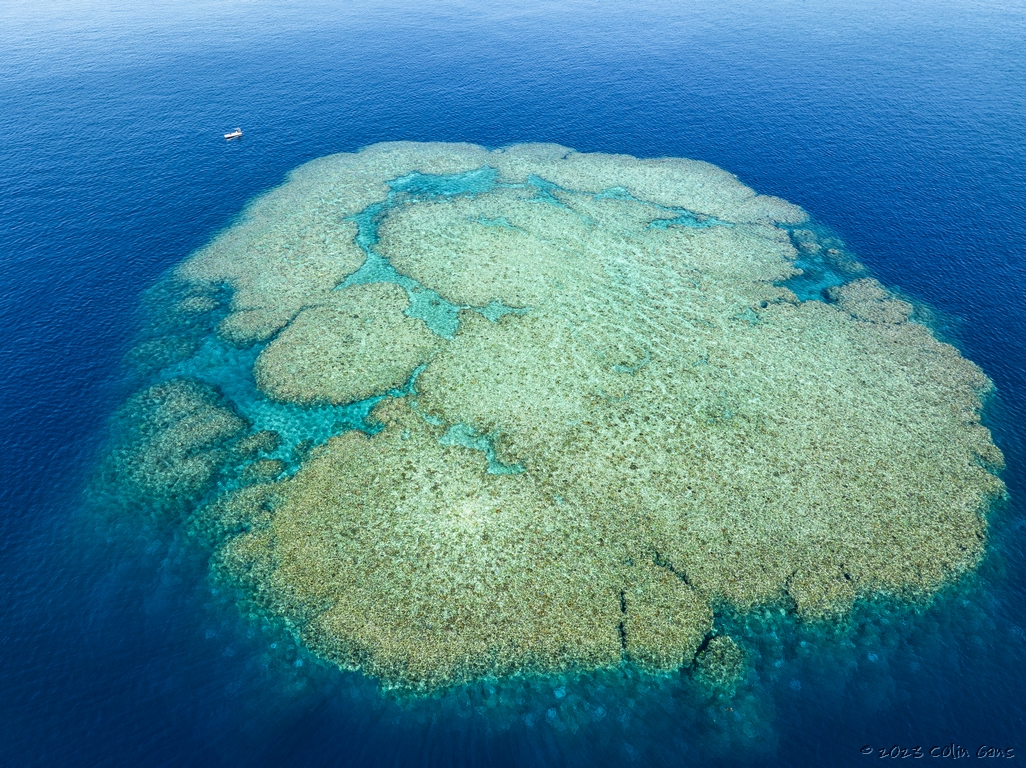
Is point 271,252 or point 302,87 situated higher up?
point 302,87

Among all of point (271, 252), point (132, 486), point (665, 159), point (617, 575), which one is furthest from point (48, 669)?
point (665, 159)

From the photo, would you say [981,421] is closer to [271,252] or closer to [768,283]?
[768,283]

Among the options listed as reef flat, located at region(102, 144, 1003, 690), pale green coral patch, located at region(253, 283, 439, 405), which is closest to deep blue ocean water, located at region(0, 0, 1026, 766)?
reef flat, located at region(102, 144, 1003, 690)

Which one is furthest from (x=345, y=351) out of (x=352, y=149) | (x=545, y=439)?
(x=352, y=149)

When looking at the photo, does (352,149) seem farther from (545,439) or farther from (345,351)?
(545,439)

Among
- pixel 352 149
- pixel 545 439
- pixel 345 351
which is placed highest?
pixel 352 149

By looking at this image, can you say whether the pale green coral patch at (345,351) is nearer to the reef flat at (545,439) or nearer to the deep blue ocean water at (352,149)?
the reef flat at (545,439)
